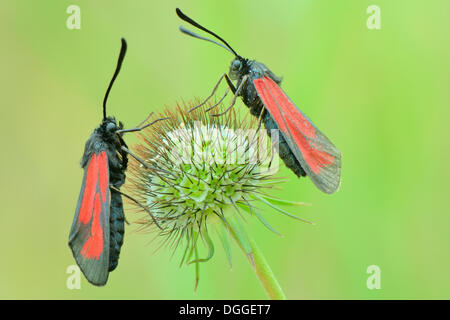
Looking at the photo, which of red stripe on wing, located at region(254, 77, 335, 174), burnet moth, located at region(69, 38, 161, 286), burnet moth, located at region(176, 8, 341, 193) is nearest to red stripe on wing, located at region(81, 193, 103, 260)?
burnet moth, located at region(69, 38, 161, 286)

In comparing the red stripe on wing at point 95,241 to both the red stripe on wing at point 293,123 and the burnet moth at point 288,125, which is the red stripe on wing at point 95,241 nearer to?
the burnet moth at point 288,125

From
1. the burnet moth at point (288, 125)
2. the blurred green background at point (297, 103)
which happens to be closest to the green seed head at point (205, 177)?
the burnet moth at point (288, 125)

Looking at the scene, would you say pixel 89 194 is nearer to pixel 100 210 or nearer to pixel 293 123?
pixel 100 210

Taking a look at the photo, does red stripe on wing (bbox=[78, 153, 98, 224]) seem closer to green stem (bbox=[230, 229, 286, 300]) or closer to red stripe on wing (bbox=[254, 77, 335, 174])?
green stem (bbox=[230, 229, 286, 300])

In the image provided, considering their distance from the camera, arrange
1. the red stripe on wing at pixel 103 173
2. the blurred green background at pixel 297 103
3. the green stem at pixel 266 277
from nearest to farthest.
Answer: the green stem at pixel 266 277
the red stripe on wing at pixel 103 173
the blurred green background at pixel 297 103

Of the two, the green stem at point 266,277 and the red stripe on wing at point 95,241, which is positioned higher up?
the red stripe on wing at point 95,241

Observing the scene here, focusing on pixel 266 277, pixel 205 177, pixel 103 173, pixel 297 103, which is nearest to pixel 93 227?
pixel 103 173

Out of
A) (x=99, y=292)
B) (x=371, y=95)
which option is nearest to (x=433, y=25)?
(x=371, y=95)
